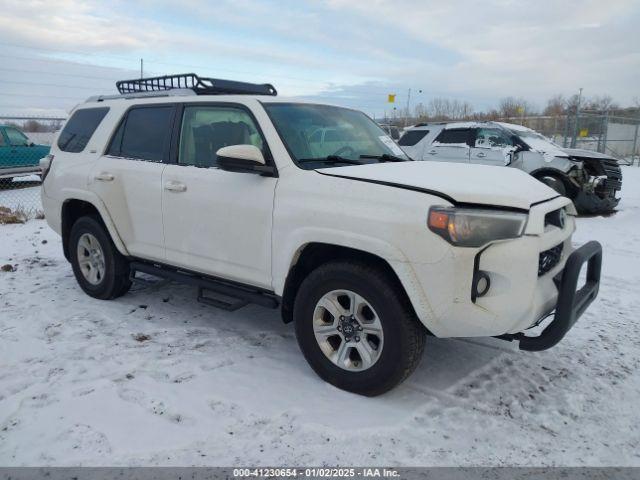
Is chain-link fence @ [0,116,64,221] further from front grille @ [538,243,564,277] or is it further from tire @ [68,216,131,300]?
front grille @ [538,243,564,277]

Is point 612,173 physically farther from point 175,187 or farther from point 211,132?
point 175,187

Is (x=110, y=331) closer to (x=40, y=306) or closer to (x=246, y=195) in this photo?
(x=40, y=306)

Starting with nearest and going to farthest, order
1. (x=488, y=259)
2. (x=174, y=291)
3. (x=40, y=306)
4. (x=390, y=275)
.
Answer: (x=488, y=259), (x=390, y=275), (x=40, y=306), (x=174, y=291)

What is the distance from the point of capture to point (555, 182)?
9.73 meters

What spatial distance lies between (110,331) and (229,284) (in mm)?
1195

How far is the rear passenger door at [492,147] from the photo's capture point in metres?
10.2

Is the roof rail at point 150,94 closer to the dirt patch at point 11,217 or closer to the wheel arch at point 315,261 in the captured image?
the wheel arch at point 315,261

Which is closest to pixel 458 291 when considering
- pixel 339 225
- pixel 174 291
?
pixel 339 225

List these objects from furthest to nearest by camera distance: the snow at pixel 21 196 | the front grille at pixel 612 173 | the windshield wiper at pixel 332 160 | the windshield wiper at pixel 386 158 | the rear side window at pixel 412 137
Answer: the rear side window at pixel 412 137 < the snow at pixel 21 196 < the front grille at pixel 612 173 < the windshield wiper at pixel 386 158 < the windshield wiper at pixel 332 160

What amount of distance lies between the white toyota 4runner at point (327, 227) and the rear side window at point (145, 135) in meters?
0.01

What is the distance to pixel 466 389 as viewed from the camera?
3.41 meters

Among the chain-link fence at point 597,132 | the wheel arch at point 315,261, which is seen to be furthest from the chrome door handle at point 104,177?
the chain-link fence at point 597,132

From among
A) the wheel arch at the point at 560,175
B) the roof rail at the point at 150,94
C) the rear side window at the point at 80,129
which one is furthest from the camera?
the wheel arch at the point at 560,175

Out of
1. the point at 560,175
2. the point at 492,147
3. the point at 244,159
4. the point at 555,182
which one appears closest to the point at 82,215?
the point at 244,159
